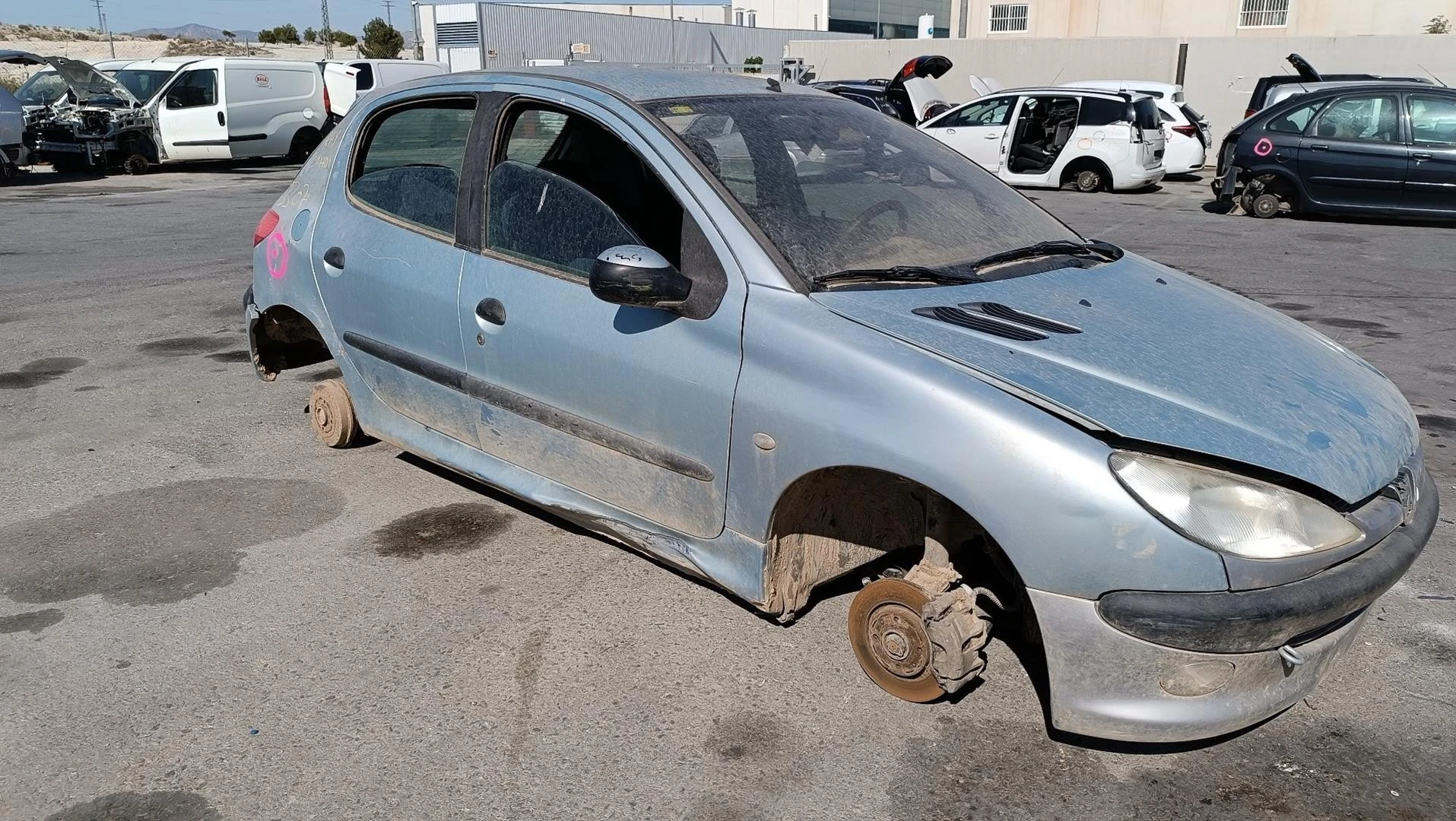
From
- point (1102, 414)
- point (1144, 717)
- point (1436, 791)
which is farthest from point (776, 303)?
point (1436, 791)

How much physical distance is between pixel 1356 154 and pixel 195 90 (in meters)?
17.3

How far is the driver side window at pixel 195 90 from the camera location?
18.9m

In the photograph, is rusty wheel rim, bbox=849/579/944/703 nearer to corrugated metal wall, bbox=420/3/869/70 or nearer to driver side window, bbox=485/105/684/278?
driver side window, bbox=485/105/684/278

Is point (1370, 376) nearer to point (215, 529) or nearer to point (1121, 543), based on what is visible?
point (1121, 543)

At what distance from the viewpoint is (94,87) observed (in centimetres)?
1853

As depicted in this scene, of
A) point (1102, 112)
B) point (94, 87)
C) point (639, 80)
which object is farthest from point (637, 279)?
point (94, 87)

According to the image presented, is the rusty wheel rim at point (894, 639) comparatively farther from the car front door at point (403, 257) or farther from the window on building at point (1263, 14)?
the window on building at point (1263, 14)

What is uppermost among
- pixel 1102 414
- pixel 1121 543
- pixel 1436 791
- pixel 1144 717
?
pixel 1102 414

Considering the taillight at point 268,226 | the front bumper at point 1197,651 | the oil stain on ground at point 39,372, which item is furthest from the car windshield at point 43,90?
the front bumper at point 1197,651

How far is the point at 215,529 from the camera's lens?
4.26 m

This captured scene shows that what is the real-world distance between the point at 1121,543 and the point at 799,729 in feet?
3.34

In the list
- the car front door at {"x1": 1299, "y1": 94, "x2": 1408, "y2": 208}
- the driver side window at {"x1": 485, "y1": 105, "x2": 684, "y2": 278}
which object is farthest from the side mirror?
the car front door at {"x1": 1299, "y1": 94, "x2": 1408, "y2": 208}

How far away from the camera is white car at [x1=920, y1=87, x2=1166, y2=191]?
15734mm

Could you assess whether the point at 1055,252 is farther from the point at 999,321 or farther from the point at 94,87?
the point at 94,87
